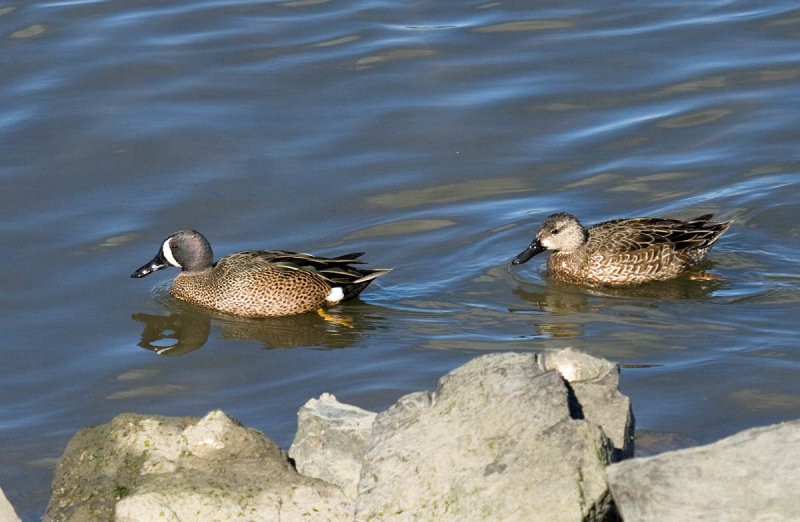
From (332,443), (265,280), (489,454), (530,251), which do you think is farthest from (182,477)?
(530,251)

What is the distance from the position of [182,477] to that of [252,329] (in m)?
3.86

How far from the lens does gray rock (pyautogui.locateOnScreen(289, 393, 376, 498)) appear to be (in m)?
5.70

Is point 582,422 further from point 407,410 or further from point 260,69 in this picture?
point 260,69

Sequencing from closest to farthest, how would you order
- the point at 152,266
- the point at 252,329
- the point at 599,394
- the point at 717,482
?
the point at 717,482
the point at 599,394
the point at 252,329
the point at 152,266

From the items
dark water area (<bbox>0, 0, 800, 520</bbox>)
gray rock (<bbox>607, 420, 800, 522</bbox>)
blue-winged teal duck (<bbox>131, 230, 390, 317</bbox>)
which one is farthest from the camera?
blue-winged teal duck (<bbox>131, 230, 390, 317</bbox>)

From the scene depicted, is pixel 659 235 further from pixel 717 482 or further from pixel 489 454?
pixel 717 482

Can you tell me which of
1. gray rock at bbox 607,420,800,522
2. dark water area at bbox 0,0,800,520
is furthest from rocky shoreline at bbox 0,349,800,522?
dark water area at bbox 0,0,800,520

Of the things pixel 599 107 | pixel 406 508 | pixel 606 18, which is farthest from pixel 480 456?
pixel 606 18

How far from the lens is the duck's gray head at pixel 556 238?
10188 mm

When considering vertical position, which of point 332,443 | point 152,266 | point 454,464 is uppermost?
point 454,464

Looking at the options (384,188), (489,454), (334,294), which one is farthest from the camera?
(384,188)

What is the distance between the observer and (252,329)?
948cm

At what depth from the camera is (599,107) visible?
521 inches

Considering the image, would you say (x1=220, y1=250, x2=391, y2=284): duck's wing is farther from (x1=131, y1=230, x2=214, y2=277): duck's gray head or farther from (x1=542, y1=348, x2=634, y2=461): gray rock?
(x1=542, y1=348, x2=634, y2=461): gray rock
